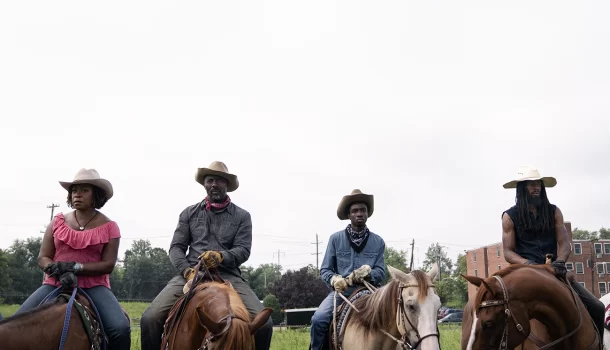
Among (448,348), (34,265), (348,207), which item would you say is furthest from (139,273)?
(348,207)

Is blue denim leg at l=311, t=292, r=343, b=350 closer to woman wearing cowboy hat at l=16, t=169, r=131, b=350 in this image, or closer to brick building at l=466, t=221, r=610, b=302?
woman wearing cowboy hat at l=16, t=169, r=131, b=350

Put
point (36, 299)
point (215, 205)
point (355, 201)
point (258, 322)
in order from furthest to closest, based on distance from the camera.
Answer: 1. point (355, 201)
2. point (215, 205)
3. point (36, 299)
4. point (258, 322)

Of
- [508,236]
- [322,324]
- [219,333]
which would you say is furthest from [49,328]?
[508,236]

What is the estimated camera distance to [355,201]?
8.99 m

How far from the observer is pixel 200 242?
806cm

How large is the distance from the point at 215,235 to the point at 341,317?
6.77ft

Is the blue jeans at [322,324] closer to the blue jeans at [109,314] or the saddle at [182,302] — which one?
the saddle at [182,302]

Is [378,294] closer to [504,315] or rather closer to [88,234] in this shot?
[504,315]

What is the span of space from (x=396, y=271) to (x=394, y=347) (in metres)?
0.96

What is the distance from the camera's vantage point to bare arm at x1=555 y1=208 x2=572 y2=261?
7391 mm

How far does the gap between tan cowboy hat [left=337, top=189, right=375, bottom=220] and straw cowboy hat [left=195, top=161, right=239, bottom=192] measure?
1.70 meters

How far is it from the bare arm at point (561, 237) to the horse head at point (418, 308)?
6.41 feet

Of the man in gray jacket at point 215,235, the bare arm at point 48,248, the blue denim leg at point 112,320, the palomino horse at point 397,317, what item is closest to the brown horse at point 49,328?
the blue denim leg at point 112,320

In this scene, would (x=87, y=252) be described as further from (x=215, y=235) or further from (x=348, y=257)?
(x=348, y=257)
